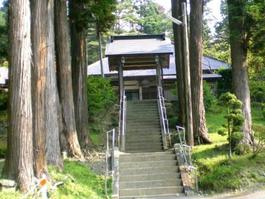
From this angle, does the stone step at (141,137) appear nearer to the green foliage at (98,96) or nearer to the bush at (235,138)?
the green foliage at (98,96)

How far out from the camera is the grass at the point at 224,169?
1320 centimetres

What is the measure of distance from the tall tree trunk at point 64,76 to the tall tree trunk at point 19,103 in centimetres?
680

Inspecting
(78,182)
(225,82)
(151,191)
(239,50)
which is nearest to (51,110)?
(78,182)

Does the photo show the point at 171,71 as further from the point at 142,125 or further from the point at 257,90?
the point at 142,125

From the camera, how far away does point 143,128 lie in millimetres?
21078

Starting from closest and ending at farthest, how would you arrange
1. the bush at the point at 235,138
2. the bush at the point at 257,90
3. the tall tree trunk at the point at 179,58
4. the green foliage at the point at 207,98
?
the bush at the point at 235,138 < the tall tree trunk at the point at 179,58 < the green foliage at the point at 207,98 < the bush at the point at 257,90

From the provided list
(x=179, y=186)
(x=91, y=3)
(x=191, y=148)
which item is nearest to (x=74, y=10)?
(x=91, y=3)

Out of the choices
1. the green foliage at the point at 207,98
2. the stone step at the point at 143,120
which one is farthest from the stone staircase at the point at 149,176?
the green foliage at the point at 207,98

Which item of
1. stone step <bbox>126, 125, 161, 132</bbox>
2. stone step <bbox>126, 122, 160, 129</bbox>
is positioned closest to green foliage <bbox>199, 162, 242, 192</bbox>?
stone step <bbox>126, 125, 161, 132</bbox>

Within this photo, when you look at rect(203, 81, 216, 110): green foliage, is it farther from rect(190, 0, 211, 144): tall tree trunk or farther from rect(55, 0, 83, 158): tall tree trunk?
rect(55, 0, 83, 158): tall tree trunk

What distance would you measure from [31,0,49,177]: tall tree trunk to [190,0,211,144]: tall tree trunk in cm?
791

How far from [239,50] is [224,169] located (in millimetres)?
4886

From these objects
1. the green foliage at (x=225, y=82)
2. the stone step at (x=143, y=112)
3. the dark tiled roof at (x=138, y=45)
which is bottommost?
the stone step at (x=143, y=112)

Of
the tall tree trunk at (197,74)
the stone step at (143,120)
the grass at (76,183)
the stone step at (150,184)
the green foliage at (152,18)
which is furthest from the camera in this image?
the green foliage at (152,18)
